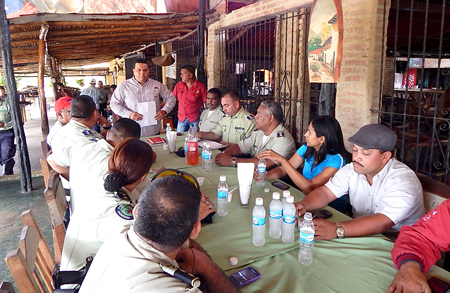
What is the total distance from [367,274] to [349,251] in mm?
159

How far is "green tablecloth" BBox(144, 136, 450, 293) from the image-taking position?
1218 mm

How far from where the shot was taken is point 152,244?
38.5 inches

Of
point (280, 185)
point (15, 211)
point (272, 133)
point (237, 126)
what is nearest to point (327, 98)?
point (272, 133)

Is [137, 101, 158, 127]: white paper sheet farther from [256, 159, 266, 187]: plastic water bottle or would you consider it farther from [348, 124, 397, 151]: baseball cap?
[348, 124, 397, 151]: baseball cap

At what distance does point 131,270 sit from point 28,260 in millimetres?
690

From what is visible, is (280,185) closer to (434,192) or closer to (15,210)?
(434,192)

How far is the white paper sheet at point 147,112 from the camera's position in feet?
14.3

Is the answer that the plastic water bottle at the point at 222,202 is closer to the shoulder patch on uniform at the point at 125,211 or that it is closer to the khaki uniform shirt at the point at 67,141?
the shoulder patch on uniform at the point at 125,211

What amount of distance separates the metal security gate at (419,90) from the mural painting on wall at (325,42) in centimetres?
48

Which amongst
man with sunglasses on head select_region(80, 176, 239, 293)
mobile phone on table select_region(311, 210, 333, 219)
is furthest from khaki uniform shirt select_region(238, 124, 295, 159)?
man with sunglasses on head select_region(80, 176, 239, 293)

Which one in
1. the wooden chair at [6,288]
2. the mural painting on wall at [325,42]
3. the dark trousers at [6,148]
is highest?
the mural painting on wall at [325,42]

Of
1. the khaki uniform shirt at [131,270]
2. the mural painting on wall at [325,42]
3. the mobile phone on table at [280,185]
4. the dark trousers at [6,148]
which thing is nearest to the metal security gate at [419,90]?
the mural painting on wall at [325,42]

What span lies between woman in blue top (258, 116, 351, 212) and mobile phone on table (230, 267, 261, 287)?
1159 mm

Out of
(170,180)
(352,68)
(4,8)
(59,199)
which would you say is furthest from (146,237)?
(4,8)
